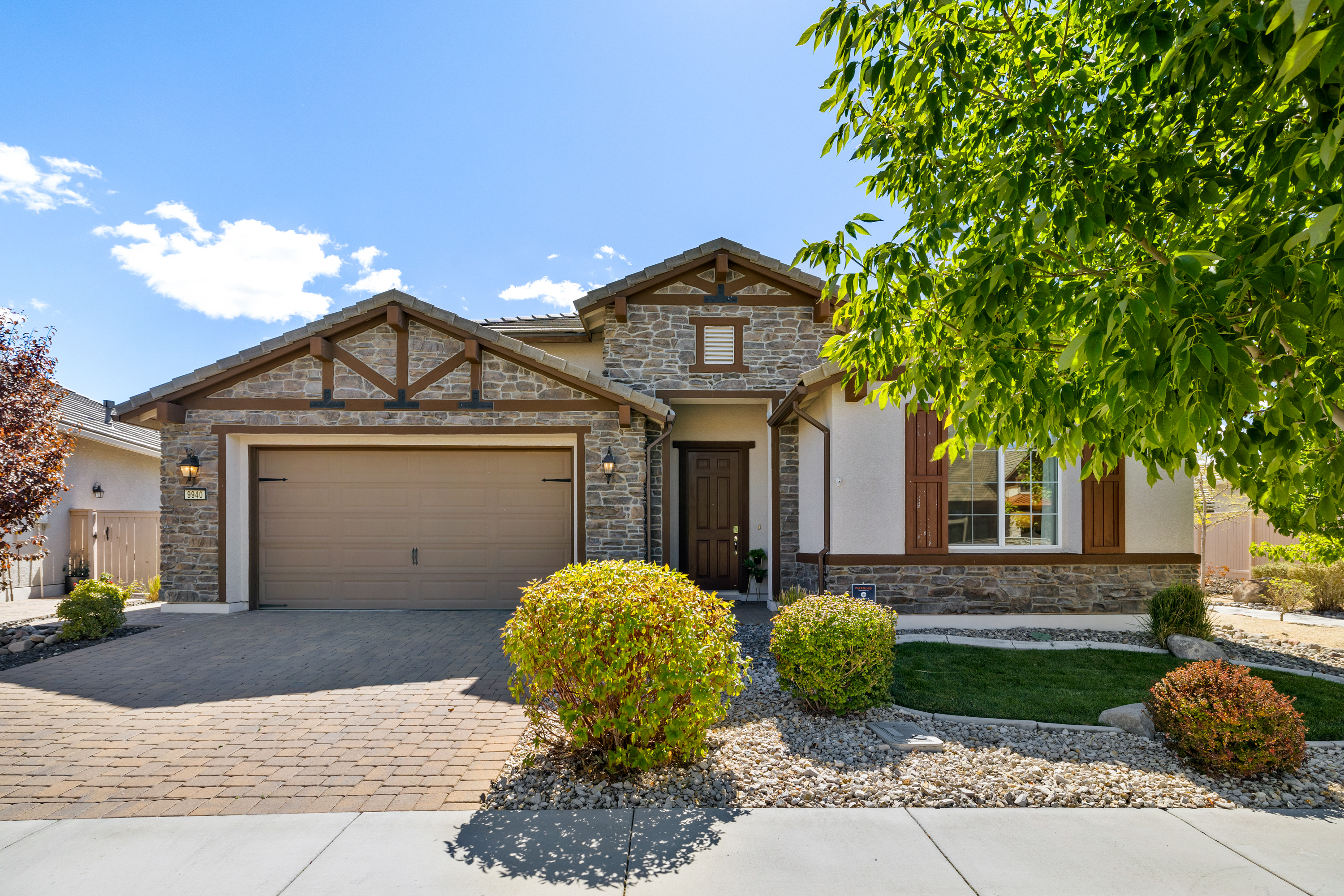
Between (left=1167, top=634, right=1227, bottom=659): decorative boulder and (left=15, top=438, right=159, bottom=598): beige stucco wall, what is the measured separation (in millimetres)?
16094

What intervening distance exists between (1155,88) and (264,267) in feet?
164

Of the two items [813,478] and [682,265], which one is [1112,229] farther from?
[682,265]

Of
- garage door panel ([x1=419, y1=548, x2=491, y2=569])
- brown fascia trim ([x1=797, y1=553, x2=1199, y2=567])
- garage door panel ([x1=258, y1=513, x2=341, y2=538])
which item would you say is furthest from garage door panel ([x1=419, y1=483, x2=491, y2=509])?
brown fascia trim ([x1=797, y1=553, x2=1199, y2=567])

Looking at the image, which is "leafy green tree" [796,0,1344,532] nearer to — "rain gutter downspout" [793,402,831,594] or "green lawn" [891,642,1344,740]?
"green lawn" [891,642,1344,740]

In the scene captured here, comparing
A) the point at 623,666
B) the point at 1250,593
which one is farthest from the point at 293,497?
the point at 1250,593

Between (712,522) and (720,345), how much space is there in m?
2.92

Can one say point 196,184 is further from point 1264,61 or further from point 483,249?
point 1264,61

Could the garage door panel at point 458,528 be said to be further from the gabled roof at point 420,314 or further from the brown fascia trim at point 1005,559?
the brown fascia trim at point 1005,559

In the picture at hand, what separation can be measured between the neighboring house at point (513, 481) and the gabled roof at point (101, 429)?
4189 mm

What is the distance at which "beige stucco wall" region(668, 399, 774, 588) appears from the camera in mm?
11008

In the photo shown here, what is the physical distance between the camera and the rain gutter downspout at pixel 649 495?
9.62 metres

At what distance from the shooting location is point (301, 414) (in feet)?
31.8

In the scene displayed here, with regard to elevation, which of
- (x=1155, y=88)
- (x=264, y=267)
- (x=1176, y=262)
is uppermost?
(x=264, y=267)

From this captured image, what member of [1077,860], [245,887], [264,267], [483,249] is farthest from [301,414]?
[264,267]
